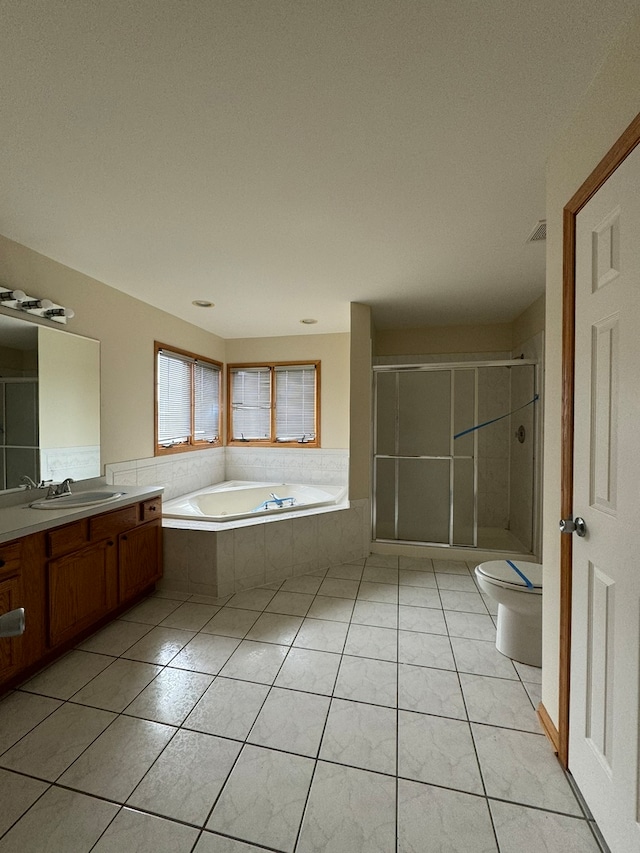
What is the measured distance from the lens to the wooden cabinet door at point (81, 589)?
193 cm

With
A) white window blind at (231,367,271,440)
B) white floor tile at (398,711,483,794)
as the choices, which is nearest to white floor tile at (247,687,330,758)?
white floor tile at (398,711,483,794)

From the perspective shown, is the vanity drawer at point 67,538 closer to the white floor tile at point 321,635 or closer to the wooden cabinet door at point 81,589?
the wooden cabinet door at point 81,589

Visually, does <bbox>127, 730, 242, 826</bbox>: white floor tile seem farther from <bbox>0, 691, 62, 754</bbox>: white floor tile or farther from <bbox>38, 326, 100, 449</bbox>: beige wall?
<bbox>38, 326, 100, 449</bbox>: beige wall

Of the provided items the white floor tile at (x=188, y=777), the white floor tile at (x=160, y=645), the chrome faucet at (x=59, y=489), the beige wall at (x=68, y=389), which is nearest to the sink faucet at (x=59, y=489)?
the chrome faucet at (x=59, y=489)

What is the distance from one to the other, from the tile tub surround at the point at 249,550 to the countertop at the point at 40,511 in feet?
1.38

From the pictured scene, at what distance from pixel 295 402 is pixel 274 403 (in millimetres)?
271

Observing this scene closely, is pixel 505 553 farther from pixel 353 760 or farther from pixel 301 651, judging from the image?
pixel 353 760

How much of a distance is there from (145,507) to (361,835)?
2116mm

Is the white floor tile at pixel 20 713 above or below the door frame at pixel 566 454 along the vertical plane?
below

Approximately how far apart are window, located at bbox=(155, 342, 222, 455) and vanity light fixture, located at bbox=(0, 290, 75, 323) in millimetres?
1046

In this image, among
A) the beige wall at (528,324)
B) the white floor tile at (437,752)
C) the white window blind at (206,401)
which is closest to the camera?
the white floor tile at (437,752)

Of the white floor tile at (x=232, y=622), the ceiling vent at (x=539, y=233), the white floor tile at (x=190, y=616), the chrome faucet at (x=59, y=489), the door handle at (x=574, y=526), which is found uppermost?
the ceiling vent at (x=539, y=233)

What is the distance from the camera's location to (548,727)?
58.1 inches

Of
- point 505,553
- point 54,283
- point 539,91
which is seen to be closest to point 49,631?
point 54,283
